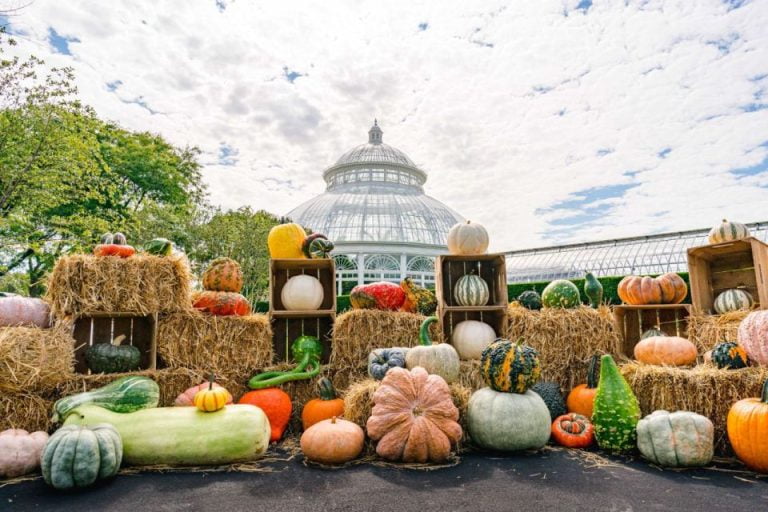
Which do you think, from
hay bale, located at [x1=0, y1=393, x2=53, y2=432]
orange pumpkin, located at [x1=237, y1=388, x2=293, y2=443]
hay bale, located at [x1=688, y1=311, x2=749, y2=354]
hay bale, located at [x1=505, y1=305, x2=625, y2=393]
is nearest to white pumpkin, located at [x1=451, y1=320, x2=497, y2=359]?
hay bale, located at [x1=505, y1=305, x2=625, y2=393]

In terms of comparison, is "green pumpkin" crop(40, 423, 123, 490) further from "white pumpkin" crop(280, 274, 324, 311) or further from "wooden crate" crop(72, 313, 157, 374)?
"white pumpkin" crop(280, 274, 324, 311)

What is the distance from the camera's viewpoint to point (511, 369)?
3.77m

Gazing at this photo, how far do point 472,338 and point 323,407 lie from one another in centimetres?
166

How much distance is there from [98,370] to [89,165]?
8827 mm

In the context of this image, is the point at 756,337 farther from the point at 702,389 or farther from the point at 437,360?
the point at 437,360

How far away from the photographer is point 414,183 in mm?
32750

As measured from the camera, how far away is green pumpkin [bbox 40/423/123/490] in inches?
110

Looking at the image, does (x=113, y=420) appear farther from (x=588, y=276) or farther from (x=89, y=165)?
(x=89, y=165)

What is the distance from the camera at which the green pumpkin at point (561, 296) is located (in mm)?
5105

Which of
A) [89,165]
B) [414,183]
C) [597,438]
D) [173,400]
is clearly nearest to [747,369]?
[597,438]

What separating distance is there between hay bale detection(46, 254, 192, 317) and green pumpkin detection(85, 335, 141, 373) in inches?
13.0

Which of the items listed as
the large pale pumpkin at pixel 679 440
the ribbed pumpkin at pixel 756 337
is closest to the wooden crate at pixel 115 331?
the large pale pumpkin at pixel 679 440

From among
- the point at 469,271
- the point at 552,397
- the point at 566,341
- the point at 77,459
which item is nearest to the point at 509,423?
Result: the point at 552,397

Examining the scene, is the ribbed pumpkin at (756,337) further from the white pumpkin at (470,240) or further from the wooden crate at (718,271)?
the white pumpkin at (470,240)
